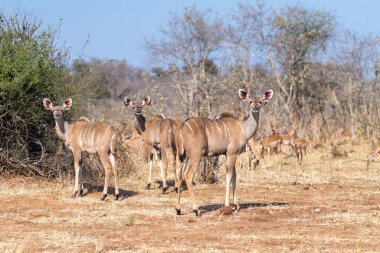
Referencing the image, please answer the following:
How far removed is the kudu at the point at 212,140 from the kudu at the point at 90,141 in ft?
4.70

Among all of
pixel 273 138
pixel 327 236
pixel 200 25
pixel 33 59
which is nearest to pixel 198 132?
pixel 327 236

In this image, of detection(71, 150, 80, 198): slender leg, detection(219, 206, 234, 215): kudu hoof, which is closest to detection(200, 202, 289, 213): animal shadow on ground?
detection(219, 206, 234, 215): kudu hoof

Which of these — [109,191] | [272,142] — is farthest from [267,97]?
[272,142]

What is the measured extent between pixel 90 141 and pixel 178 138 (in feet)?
6.93

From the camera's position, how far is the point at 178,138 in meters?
9.87

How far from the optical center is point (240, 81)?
26.0 meters

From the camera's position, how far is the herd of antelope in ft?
32.3

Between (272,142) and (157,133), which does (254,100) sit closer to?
(157,133)

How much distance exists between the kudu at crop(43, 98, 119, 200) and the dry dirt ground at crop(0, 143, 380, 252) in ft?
1.36

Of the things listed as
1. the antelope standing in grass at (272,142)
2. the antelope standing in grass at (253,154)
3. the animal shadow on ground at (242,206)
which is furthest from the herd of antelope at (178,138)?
the antelope standing in grass at (272,142)

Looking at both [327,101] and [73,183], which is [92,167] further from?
[327,101]

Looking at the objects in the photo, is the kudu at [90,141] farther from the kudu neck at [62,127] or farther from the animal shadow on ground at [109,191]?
the animal shadow on ground at [109,191]

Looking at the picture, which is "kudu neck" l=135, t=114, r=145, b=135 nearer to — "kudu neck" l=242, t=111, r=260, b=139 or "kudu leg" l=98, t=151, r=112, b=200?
"kudu leg" l=98, t=151, r=112, b=200

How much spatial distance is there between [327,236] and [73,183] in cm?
555
